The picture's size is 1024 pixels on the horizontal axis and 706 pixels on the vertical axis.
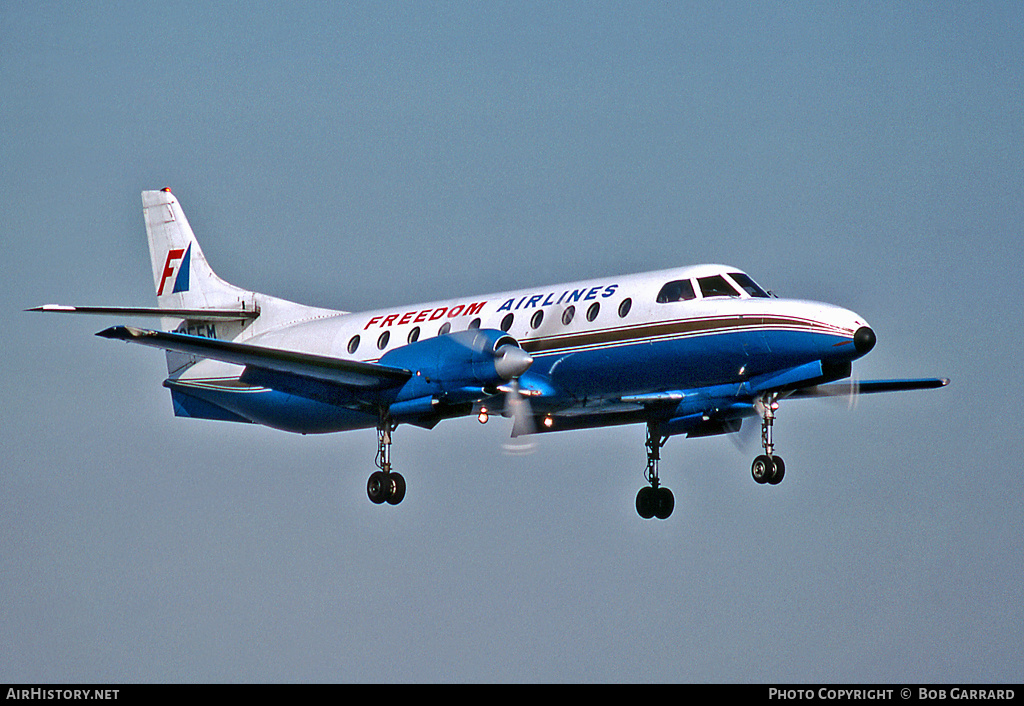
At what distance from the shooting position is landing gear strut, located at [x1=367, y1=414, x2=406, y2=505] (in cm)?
3197

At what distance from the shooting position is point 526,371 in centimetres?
3044

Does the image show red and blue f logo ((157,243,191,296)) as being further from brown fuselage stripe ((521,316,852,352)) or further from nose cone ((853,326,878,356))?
nose cone ((853,326,878,356))

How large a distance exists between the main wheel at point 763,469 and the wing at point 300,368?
6847 millimetres

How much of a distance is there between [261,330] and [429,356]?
293 inches

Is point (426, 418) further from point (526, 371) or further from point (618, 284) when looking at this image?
point (618, 284)

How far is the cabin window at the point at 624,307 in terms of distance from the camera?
98.6 feet

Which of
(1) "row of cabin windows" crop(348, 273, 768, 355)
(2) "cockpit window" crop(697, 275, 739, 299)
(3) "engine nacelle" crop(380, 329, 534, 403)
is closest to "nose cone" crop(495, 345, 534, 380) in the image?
(3) "engine nacelle" crop(380, 329, 534, 403)

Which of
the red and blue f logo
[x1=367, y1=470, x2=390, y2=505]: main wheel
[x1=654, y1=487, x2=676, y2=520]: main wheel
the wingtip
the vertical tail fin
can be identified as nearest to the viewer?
the wingtip

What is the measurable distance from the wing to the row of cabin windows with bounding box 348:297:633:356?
62.7 inches
